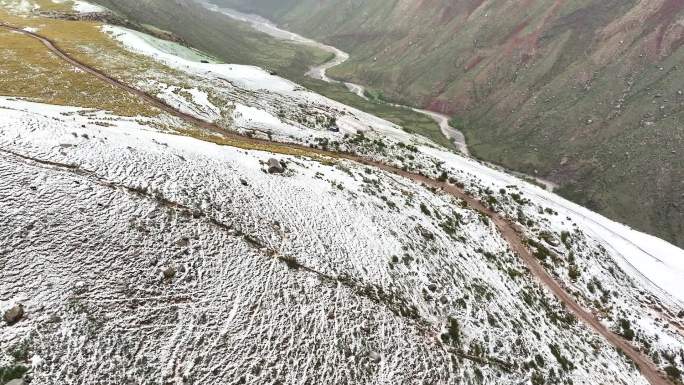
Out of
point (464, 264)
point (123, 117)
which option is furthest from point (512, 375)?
point (123, 117)

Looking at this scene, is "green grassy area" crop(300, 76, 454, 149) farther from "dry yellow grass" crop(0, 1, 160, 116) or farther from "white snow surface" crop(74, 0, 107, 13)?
"dry yellow grass" crop(0, 1, 160, 116)

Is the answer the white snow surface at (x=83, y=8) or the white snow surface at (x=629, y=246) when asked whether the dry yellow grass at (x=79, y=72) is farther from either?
the white snow surface at (x=629, y=246)

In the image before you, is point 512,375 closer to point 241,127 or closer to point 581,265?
point 581,265

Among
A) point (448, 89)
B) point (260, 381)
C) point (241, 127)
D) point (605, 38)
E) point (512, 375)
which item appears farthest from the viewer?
point (448, 89)

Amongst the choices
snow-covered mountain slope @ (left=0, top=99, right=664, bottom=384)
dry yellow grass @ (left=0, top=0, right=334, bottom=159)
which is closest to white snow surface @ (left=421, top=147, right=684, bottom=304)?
snow-covered mountain slope @ (left=0, top=99, right=664, bottom=384)

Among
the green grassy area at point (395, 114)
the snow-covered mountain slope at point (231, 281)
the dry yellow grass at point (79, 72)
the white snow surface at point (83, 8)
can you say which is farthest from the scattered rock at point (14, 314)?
the green grassy area at point (395, 114)
